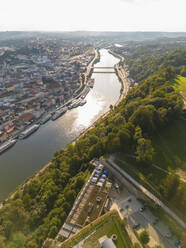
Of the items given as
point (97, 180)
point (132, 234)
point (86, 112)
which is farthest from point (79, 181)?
point (86, 112)

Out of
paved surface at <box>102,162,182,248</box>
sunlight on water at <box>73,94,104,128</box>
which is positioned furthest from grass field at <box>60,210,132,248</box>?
sunlight on water at <box>73,94,104,128</box>

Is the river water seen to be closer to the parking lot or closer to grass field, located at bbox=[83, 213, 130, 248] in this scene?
grass field, located at bbox=[83, 213, 130, 248]

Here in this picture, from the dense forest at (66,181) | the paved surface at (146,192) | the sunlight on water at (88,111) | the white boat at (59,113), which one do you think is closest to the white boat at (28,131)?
the white boat at (59,113)

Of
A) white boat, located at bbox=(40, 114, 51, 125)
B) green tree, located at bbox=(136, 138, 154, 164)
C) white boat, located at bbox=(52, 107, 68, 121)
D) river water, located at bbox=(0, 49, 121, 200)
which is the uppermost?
green tree, located at bbox=(136, 138, 154, 164)

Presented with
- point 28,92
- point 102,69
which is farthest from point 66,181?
point 102,69

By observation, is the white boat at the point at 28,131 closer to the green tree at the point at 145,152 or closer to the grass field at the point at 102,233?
the green tree at the point at 145,152

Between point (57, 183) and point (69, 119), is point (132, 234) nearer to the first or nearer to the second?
point (57, 183)

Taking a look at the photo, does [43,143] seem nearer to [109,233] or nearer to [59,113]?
[59,113]
